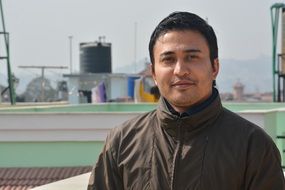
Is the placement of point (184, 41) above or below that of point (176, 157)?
above

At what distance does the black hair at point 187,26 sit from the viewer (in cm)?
182

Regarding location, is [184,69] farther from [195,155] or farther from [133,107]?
[133,107]

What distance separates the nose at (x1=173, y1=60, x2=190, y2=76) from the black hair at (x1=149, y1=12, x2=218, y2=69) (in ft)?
0.38

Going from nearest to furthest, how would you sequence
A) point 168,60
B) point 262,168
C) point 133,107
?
point 262,168 < point 168,60 < point 133,107

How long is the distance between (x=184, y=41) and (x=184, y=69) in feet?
0.32

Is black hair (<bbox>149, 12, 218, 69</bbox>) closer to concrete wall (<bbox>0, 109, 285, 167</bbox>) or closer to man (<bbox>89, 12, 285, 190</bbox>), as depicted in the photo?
man (<bbox>89, 12, 285, 190</bbox>)

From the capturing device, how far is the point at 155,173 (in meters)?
1.79

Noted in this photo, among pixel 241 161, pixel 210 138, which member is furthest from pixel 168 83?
pixel 241 161

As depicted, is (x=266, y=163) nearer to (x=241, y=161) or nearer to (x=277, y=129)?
(x=241, y=161)

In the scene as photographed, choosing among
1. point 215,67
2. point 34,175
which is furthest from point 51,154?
point 215,67

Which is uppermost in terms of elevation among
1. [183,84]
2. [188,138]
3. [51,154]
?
[183,84]

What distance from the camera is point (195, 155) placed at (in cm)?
176

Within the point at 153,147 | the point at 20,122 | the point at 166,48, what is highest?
the point at 166,48

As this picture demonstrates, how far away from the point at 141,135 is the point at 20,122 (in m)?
5.36
